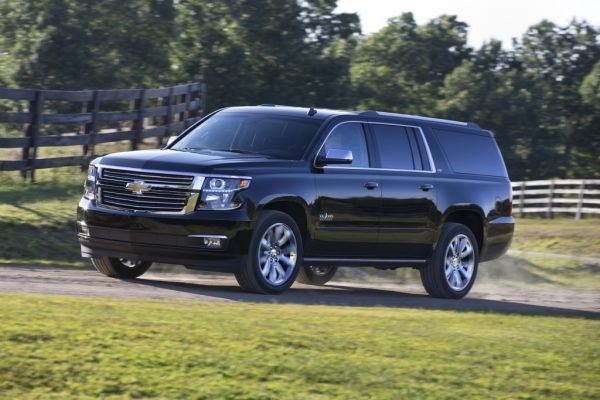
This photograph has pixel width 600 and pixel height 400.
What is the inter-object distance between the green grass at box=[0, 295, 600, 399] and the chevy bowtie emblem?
1.72m

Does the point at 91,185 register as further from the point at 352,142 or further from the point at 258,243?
the point at 352,142

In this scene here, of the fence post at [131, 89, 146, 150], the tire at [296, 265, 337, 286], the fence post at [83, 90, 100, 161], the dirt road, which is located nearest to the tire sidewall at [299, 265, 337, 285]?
the tire at [296, 265, 337, 286]

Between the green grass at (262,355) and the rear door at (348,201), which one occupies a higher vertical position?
the rear door at (348,201)

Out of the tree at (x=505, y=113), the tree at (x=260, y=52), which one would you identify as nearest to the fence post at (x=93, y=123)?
the tree at (x=260, y=52)

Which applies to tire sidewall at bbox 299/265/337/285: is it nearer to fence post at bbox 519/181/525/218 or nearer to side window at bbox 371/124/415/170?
side window at bbox 371/124/415/170

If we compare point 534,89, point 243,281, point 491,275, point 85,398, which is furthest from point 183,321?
point 534,89

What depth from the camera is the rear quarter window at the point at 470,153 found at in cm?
1481

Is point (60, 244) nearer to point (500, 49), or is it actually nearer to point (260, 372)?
point (260, 372)

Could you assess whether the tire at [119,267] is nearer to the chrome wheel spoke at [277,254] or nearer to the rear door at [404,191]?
the chrome wheel spoke at [277,254]

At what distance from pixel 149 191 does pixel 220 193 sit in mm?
690

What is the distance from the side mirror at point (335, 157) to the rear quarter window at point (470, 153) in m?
2.15

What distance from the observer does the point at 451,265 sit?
1481 cm

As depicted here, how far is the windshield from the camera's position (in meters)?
12.9

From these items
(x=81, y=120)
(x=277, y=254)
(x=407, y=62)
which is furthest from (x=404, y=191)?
(x=407, y=62)
